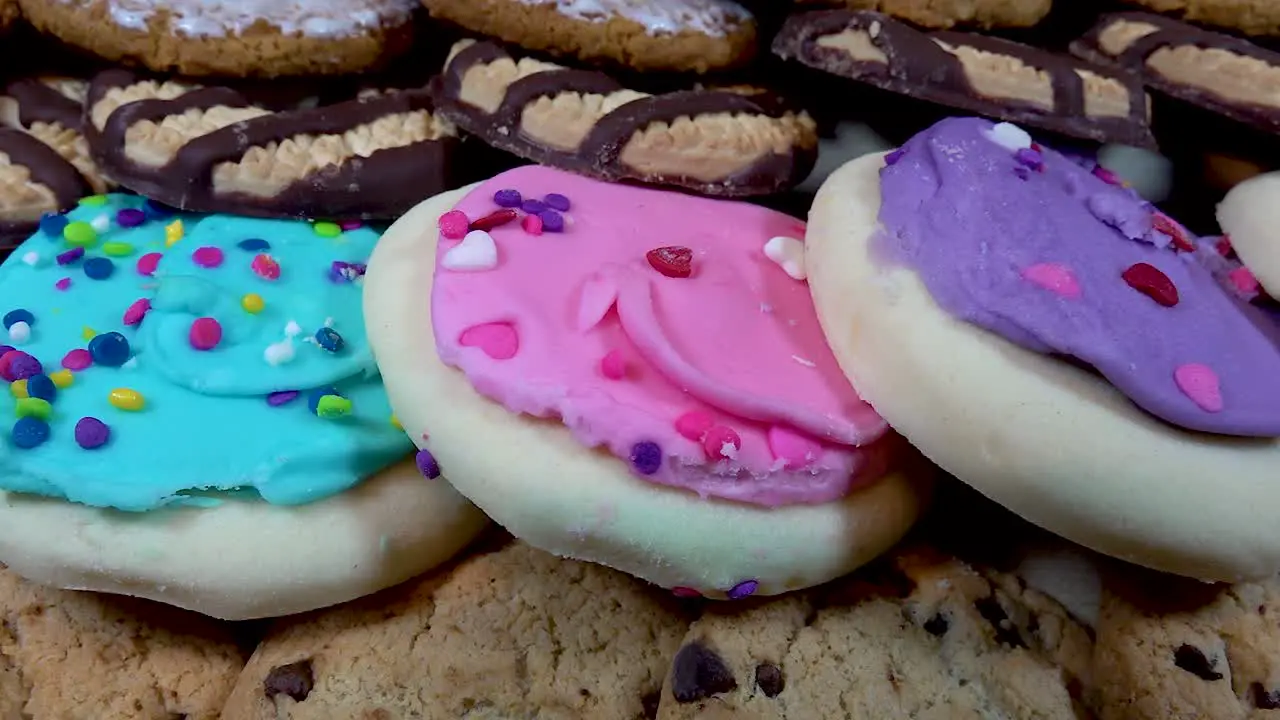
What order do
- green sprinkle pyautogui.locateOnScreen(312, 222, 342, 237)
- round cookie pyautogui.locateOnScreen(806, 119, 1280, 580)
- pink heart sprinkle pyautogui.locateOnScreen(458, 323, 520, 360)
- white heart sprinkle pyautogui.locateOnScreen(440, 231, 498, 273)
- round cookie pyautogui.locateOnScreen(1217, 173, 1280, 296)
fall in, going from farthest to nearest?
green sprinkle pyautogui.locateOnScreen(312, 222, 342, 237), round cookie pyautogui.locateOnScreen(1217, 173, 1280, 296), white heart sprinkle pyautogui.locateOnScreen(440, 231, 498, 273), pink heart sprinkle pyautogui.locateOnScreen(458, 323, 520, 360), round cookie pyautogui.locateOnScreen(806, 119, 1280, 580)

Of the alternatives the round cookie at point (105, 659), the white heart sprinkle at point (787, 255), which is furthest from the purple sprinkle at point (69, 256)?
the white heart sprinkle at point (787, 255)

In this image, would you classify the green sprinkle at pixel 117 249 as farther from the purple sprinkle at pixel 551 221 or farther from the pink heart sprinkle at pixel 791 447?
the pink heart sprinkle at pixel 791 447

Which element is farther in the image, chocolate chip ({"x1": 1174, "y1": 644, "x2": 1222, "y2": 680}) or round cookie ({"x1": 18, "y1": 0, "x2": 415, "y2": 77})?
round cookie ({"x1": 18, "y1": 0, "x2": 415, "y2": 77})

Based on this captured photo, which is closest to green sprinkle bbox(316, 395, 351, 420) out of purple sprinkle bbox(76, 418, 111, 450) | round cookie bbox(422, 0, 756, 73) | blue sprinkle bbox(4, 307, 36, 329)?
purple sprinkle bbox(76, 418, 111, 450)

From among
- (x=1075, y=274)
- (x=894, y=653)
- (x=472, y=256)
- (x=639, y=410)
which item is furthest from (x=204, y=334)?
(x=1075, y=274)

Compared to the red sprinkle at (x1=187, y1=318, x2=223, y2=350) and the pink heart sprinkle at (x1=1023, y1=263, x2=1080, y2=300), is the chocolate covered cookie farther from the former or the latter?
the pink heart sprinkle at (x1=1023, y1=263, x2=1080, y2=300)

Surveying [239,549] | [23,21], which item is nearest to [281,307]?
[239,549]

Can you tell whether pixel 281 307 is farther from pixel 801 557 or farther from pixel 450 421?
pixel 801 557

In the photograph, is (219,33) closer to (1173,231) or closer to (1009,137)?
(1009,137)
